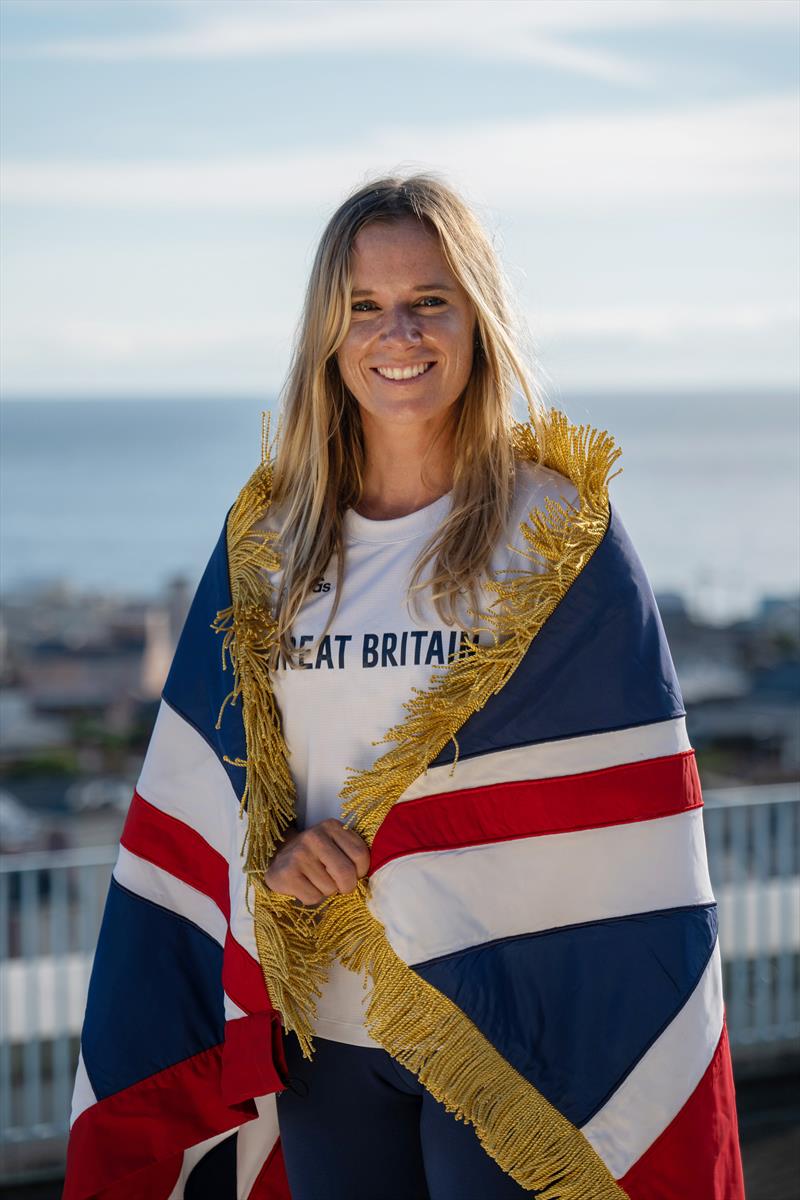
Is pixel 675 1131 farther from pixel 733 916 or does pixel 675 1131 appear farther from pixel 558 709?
pixel 733 916

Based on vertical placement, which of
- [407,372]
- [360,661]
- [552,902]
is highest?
[407,372]

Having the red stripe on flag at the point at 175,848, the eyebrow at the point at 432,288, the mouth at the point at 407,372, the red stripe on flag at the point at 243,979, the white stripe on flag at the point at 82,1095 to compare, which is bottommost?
the white stripe on flag at the point at 82,1095

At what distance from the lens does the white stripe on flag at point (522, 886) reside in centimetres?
182

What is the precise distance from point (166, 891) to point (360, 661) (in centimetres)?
54

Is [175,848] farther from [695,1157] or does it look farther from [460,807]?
[695,1157]

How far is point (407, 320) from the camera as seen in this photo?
1.89m

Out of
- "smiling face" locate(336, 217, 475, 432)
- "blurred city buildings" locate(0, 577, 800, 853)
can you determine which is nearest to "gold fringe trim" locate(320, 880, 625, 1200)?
"smiling face" locate(336, 217, 475, 432)

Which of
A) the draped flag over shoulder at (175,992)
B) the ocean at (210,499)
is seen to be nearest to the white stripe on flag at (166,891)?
the draped flag over shoulder at (175,992)

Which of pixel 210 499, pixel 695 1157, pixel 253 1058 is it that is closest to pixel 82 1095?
pixel 253 1058

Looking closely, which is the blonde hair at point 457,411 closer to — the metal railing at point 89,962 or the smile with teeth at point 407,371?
the smile with teeth at point 407,371

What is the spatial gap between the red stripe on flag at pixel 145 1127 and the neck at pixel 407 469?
2.74 feet

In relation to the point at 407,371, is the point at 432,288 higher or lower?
higher

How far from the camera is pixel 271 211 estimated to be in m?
49.7

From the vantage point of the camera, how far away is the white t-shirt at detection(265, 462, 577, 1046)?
1850 millimetres
